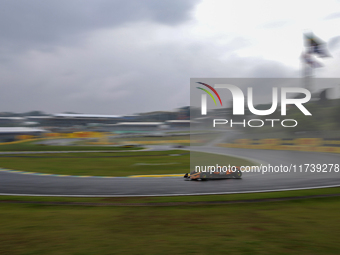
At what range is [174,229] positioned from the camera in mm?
6328

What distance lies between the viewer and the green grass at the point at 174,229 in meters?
5.20

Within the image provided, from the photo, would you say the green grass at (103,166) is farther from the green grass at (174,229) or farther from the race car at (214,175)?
the green grass at (174,229)

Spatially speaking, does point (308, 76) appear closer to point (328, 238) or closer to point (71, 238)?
point (328, 238)

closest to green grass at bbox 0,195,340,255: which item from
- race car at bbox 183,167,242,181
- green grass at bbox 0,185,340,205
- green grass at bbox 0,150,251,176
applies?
green grass at bbox 0,185,340,205

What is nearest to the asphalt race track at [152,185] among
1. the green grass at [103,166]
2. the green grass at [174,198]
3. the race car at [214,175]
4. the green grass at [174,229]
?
the race car at [214,175]

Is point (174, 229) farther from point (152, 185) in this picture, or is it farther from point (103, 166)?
point (103, 166)

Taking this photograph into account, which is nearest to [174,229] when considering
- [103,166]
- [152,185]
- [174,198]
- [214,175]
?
[174,198]

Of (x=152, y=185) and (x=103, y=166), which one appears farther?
(x=103, y=166)

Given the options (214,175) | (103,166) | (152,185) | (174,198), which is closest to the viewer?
(174,198)

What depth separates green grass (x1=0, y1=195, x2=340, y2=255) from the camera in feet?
17.0

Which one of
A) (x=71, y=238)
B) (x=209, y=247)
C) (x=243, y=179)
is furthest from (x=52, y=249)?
(x=243, y=179)

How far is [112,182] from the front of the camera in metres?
12.5

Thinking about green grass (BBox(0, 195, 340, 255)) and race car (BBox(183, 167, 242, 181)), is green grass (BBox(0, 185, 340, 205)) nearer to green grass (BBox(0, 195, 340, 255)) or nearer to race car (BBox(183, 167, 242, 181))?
green grass (BBox(0, 195, 340, 255))

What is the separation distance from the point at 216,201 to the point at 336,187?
5.18 meters
